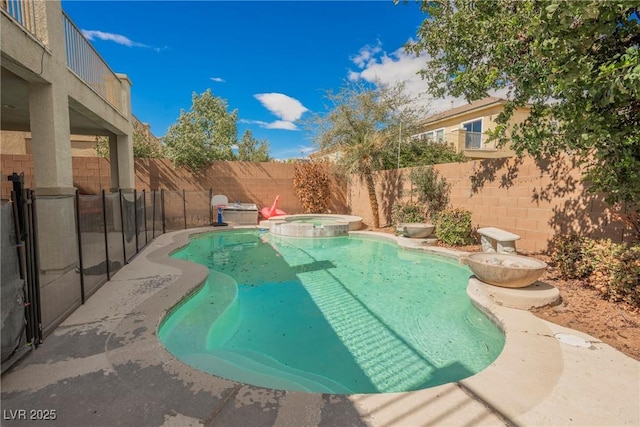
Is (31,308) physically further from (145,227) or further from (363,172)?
(363,172)

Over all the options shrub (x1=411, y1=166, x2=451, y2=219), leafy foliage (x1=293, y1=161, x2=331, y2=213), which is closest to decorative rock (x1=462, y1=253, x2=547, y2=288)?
shrub (x1=411, y1=166, x2=451, y2=219)

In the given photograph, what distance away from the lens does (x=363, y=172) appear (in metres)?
12.2

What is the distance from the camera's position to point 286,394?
7.47 feet

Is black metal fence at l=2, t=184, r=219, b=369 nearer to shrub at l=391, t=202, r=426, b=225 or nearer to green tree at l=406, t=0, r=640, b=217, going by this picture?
green tree at l=406, t=0, r=640, b=217

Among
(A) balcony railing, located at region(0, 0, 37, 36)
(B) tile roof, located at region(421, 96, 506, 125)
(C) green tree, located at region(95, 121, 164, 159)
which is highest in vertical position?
(B) tile roof, located at region(421, 96, 506, 125)

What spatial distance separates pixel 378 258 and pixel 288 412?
641 cm

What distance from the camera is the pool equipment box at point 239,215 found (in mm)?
13219

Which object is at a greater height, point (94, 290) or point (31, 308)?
point (31, 308)

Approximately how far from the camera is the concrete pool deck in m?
2.02

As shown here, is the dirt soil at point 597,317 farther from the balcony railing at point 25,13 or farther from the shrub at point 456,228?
the balcony railing at point 25,13

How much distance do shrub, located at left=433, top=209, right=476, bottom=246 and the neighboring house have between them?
8018mm

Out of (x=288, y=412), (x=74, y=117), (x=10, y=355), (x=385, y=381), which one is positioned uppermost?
(x=74, y=117)

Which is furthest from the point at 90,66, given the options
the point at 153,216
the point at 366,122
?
the point at 366,122

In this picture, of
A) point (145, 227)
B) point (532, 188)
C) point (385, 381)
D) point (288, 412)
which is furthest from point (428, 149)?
point (288, 412)
